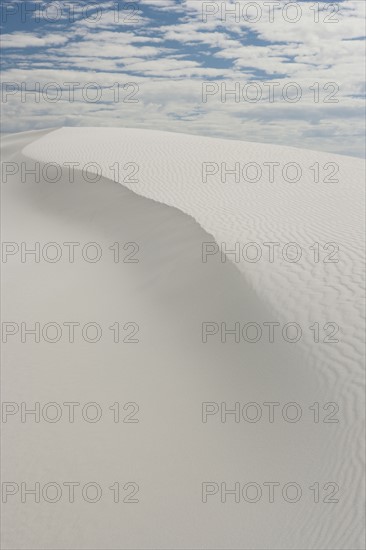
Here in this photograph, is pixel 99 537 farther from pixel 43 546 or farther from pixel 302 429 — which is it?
pixel 302 429

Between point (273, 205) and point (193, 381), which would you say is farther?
point (273, 205)

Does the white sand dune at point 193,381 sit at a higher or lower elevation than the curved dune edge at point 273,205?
lower

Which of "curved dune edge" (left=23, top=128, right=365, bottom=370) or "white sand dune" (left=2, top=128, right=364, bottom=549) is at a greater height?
"curved dune edge" (left=23, top=128, right=365, bottom=370)

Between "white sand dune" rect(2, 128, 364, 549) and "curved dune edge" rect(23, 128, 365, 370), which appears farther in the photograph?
"curved dune edge" rect(23, 128, 365, 370)

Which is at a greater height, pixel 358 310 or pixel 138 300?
pixel 358 310

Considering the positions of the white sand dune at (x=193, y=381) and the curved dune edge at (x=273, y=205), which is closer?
the white sand dune at (x=193, y=381)

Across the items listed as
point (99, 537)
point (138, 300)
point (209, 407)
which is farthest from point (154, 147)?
point (99, 537)

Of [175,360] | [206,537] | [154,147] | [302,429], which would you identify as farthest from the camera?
[154,147]

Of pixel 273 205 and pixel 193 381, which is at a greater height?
pixel 273 205
